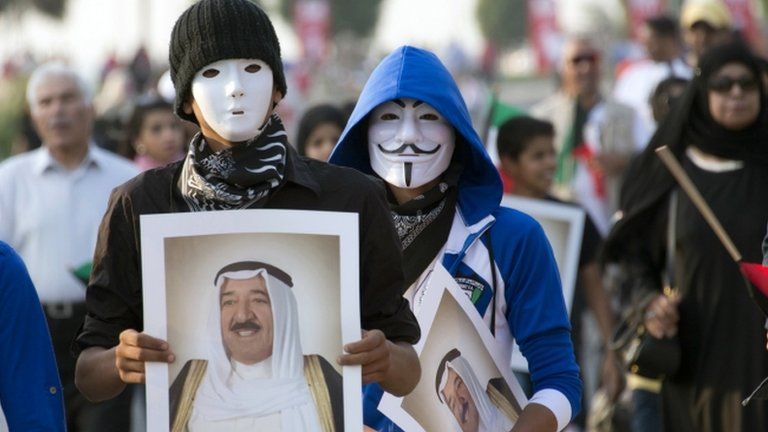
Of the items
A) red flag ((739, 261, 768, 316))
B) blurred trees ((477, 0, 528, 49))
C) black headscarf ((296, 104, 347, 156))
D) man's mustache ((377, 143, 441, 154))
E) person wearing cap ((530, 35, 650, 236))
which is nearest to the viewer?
man's mustache ((377, 143, 441, 154))

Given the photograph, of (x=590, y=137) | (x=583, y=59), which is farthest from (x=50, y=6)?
(x=590, y=137)

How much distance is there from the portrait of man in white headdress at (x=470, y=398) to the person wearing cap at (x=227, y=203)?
2.91ft

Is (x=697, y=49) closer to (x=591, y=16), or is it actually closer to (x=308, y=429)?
(x=308, y=429)

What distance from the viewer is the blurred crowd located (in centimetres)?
754

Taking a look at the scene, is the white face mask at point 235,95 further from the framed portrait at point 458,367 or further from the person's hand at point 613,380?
the person's hand at point 613,380

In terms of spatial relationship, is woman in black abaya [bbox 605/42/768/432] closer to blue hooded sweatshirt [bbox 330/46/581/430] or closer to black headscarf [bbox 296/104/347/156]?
black headscarf [bbox 296/104/347/156]

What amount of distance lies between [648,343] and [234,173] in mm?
3679

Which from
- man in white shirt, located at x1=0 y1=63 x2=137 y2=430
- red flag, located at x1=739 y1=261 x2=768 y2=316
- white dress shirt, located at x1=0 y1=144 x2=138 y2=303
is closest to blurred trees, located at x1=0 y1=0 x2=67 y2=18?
man in white shirt, located at x1=0 y1=63 x2=137 y2=430

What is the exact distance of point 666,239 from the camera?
786cm

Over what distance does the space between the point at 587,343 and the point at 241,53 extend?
7567mm


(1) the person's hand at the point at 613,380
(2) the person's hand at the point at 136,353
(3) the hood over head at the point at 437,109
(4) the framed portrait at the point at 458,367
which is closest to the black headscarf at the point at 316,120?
(1) the person's hand at the point at 613,380

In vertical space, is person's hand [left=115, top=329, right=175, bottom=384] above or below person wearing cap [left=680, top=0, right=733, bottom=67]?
below

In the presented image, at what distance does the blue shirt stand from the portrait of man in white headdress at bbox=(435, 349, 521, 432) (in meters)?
1.23

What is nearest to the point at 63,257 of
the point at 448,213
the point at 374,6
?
the point at 448,213
